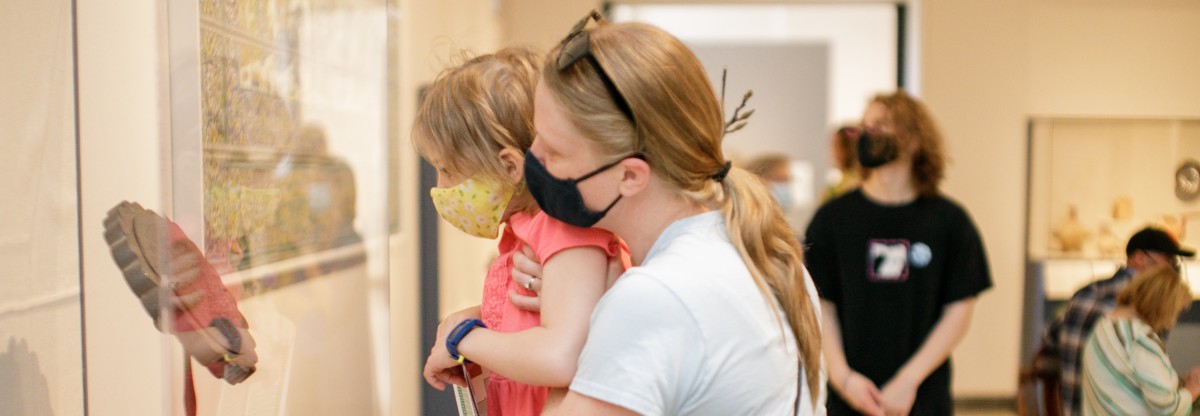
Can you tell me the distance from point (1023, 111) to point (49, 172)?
18.8 feet

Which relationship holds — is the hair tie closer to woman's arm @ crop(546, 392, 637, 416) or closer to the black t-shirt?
woman's arm @ crop(546, 392, 637, 416)

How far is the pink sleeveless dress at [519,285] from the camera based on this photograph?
1318mm

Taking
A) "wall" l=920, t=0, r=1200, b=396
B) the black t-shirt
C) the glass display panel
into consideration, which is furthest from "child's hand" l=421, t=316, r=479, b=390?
"wall" l=920, t=0, r=1200, b=396

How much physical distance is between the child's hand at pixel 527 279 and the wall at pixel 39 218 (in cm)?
60

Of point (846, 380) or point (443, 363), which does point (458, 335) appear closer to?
point (443, 363)

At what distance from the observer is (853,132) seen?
3150 mm

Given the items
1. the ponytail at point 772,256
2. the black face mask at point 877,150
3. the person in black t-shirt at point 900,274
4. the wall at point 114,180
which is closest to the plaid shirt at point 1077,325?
the person in black t-shirt at point 900,274

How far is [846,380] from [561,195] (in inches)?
78.3

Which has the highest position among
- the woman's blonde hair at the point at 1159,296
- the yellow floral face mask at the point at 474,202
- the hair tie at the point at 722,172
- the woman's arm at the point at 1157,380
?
the hair tie at the point at 722,172

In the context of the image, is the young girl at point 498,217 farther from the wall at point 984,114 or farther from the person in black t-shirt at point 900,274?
the wall at point 984,114

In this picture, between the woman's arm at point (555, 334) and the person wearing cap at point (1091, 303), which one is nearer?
the woman's arm at point (555, 334)

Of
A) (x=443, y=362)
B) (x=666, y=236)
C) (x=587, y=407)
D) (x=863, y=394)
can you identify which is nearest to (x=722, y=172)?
(x=666, y=236)

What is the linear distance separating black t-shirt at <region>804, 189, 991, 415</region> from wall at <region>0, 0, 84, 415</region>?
6.68 feet

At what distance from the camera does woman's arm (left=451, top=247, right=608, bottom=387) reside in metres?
1.24
